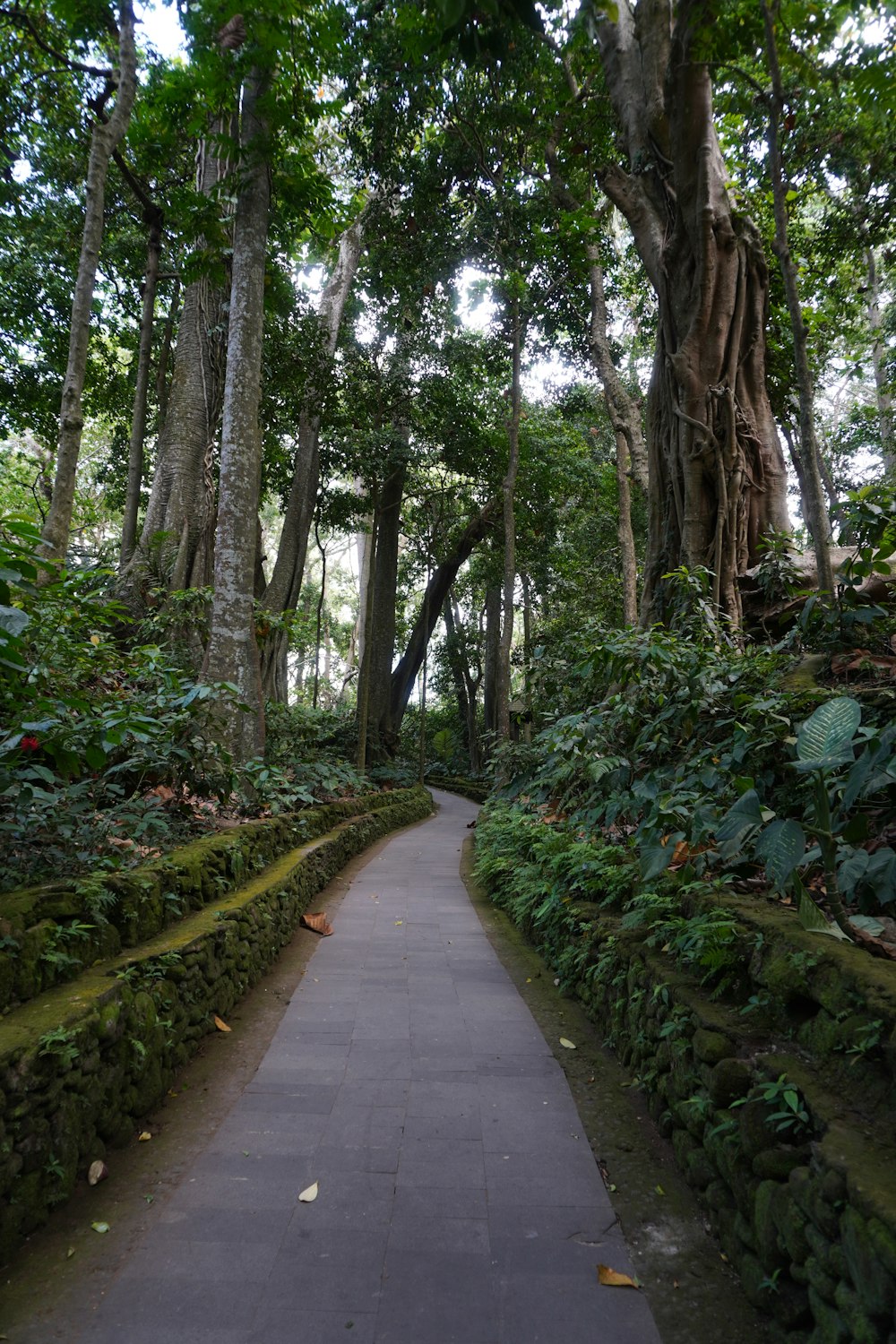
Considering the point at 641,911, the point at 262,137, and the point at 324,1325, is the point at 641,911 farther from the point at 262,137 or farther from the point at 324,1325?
the point at 262,137

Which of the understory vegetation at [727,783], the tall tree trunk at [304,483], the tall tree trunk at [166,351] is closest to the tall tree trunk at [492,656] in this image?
the tall tree trunk at [304,483]

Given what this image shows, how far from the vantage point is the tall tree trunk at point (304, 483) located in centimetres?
1191

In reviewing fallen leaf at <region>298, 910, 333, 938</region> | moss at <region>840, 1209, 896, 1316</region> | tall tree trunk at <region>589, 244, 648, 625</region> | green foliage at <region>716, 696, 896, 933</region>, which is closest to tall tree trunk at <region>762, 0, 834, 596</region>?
green foliage at <region>716, 696, 896, 933</region>

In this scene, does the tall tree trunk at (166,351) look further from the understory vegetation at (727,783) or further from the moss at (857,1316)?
the moss at (857,1316)

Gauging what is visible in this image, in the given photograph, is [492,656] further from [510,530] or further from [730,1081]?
[730,1081]

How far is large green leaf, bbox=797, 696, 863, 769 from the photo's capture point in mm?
1961

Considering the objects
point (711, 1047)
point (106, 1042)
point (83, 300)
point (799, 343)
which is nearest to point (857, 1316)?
point (711, 1047)

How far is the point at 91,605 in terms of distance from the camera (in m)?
4.96

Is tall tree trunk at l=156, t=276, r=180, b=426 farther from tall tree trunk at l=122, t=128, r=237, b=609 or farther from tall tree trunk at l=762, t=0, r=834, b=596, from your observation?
tall tree trunk at l=762, t=0, r=834, b=596

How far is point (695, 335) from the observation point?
7035 millimetres

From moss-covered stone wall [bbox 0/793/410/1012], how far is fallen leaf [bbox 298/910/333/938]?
41.6 inches

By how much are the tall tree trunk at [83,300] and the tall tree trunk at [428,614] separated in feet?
37.7

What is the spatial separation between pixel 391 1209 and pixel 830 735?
2.04 meters

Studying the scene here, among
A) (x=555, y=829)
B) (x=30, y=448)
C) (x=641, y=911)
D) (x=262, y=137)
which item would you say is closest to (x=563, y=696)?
(x=555, y=829)
